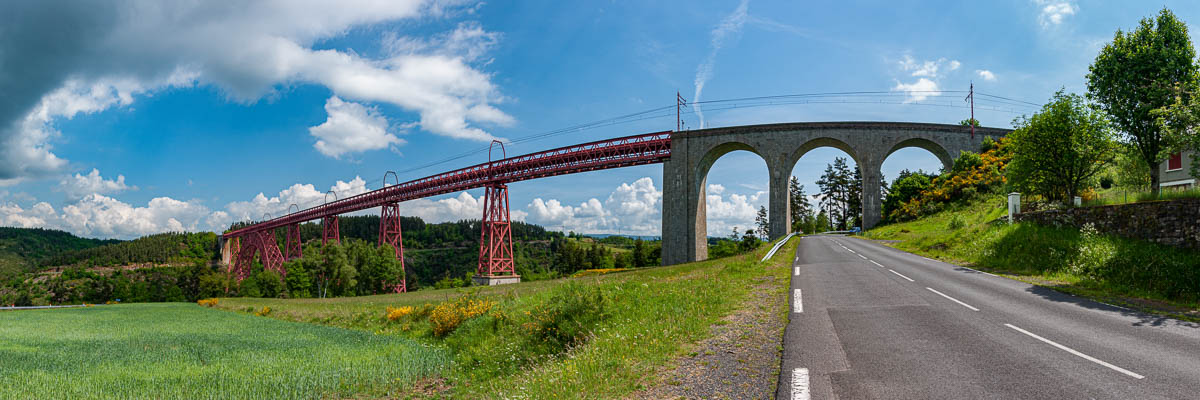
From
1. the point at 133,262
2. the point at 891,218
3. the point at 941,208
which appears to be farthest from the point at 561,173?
the point at 133,262

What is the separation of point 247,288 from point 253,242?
21062mm

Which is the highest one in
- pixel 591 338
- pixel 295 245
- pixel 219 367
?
pixel 591 338

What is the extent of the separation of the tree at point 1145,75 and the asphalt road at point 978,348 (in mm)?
11801

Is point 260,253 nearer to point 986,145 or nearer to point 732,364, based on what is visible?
point 732,364

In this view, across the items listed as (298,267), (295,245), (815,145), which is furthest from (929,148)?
(295,245)

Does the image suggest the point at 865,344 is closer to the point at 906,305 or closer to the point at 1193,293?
the point at 906,305

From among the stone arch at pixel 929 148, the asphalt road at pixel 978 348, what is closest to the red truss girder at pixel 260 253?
the stone arch at pixel 929 148

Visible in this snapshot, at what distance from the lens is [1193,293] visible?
11203 millimetres

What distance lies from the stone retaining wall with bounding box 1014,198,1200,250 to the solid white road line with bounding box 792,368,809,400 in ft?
53.1

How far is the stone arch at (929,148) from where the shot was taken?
4138 cm

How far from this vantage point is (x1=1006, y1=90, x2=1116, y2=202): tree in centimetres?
2112

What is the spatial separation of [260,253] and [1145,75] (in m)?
115

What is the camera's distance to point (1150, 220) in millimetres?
14742

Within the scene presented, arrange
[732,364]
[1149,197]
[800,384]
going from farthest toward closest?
[1149,197] → [732,364] → [800,384]
